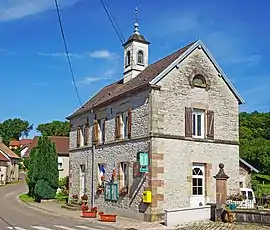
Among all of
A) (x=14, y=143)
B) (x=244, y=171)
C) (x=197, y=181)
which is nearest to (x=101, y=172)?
(x=197, y=181)

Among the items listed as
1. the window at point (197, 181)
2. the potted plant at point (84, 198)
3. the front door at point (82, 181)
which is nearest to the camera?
the window at point (197, 181)

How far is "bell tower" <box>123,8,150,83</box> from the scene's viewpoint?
3128 cm

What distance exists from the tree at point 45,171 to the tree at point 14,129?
9872 cm

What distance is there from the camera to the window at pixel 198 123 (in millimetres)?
26266

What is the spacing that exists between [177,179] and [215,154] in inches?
121

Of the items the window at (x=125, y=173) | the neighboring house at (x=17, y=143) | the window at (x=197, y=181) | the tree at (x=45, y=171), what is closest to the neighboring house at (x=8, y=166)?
the tree at (x=45, y=171)

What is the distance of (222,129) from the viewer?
2722cm

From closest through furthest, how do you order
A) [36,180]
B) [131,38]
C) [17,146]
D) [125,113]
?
[125,113]
[131,38]
[36,180]
[17,146]

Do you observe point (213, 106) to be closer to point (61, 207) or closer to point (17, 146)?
point (61, 207)

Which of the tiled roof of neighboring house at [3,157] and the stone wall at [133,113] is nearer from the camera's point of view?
the stone wall at [133,113]

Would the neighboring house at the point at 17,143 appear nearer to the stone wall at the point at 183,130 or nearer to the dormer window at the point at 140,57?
the dormer window at the point at 140,57

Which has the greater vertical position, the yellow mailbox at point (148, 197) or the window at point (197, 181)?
the window at point (197, 181)

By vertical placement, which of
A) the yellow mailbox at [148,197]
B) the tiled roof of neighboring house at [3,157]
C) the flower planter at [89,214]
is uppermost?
the tiled roof of neighboring house at [3,157]

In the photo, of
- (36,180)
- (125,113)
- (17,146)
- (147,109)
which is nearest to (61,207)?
(36,180)
